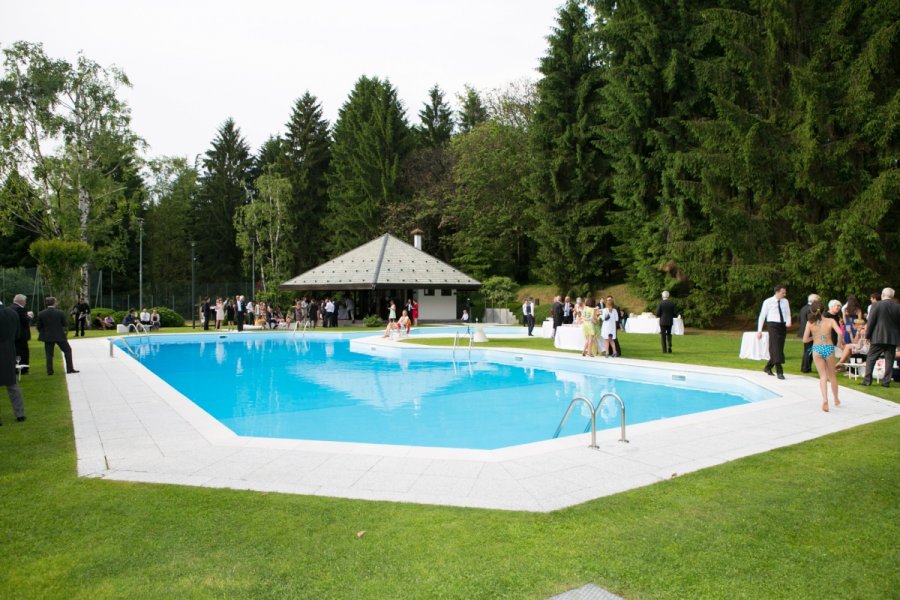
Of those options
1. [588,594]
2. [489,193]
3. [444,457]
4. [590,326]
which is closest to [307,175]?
[489,193]

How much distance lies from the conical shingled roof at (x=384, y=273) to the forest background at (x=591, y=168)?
5.33 meters

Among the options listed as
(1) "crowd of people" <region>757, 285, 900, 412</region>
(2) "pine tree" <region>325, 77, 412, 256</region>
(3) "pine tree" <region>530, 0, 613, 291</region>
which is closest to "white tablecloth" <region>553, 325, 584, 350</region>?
(1) "crowd of people" <region>757, 285, 900, 412</region>

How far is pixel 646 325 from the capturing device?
24984 mm

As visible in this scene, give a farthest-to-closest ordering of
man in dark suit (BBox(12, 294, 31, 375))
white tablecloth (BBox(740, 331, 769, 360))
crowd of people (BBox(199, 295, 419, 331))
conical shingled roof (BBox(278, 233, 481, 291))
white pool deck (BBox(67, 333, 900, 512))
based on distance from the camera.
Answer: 1. conical shingled roof (BBox(278, 233, 481, 291))
2. crowd of people (BBox(199, 295, 419, 331))
3. white tablecloth (BBox(740, 331, 769, 360))
4. man in dark suit (BBox(12, 294, 31, 375))
5. white pool deck (BBox(67, 333, 900, 512))

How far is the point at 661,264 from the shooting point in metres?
26.9

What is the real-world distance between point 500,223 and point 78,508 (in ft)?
116

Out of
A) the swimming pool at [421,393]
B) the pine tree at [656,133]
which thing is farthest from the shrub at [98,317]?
the pine tree at [656,133]

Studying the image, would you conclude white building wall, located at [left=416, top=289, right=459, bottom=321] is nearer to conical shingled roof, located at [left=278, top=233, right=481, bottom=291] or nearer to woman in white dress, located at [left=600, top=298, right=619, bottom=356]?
conical shingled roof, located at [left=278, top=233, right=481, bottom=291]

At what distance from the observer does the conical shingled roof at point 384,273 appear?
32534 millimetres

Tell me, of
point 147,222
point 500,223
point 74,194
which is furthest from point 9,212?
point 500,223

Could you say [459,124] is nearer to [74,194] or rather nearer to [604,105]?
[604,105]

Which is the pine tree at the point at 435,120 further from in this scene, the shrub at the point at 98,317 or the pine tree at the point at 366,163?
the shrub at the point at 98,317

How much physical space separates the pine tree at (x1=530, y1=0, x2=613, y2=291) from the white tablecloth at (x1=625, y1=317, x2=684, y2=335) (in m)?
7.20

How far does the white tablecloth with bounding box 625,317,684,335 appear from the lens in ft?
78.9
